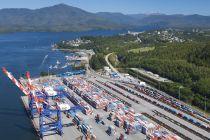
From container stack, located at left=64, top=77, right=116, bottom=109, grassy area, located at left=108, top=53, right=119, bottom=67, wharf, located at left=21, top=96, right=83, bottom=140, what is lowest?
wharf, located at left=21, top=96, right=83, bottom=140

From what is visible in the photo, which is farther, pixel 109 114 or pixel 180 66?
pixel 180 66

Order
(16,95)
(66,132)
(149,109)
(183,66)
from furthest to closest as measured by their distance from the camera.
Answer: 1. (183,66)
2. (16,95)
3. (149,109)
4. (66,132)

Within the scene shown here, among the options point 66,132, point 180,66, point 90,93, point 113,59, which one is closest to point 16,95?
point 90,93

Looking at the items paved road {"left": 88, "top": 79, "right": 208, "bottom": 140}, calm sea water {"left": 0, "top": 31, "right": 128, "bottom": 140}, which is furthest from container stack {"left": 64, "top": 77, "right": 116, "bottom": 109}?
calm sea water {"left": 0, "top": 31, "right": 128, "bottom": 140}

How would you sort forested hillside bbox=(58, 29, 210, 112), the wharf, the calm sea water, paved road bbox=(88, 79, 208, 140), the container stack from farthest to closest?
forested hillside bbox=(58, 29, 210, 112), the container stack, the calm sea water, paved road bbox=(88, 79, 208, 140), the wharf

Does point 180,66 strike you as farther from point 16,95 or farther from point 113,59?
point 16,95

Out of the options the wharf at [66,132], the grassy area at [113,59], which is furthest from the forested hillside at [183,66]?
the wharf at [66,132]

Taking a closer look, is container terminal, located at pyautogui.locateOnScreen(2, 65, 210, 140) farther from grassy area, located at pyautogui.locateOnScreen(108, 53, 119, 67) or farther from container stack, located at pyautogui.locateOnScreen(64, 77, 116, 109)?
grassy area, located at pyautogui.locateOnScreen(108, 53, 119, 67)

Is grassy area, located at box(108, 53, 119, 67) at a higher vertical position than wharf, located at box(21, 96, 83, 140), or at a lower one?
higher
